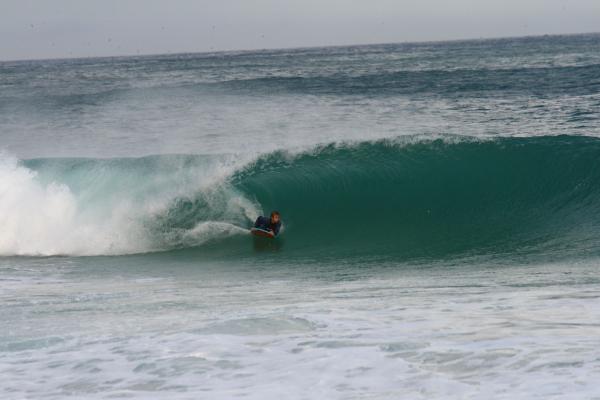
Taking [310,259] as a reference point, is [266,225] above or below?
above

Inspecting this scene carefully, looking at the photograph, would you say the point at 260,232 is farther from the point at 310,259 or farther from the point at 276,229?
the point at 310,259

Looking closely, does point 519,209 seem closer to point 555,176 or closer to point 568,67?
point 555,176

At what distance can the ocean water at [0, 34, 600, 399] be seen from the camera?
6.62 metres

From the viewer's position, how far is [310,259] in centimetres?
1345

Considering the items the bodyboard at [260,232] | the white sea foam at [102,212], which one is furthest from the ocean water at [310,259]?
the bodyboard at [260,232]

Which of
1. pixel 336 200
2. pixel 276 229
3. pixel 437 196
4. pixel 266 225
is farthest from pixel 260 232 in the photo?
pixel 437 196

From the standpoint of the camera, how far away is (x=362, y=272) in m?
12.0

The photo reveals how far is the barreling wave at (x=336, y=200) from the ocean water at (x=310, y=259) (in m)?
0.06

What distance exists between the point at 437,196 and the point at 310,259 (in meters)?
5.36

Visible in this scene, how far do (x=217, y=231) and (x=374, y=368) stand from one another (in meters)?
9.13

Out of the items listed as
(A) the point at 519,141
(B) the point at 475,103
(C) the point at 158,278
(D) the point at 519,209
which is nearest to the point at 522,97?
(B) the point at 475,103

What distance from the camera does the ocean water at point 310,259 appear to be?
6621 mm

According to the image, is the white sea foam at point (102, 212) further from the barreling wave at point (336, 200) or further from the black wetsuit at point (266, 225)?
the black wetsuit at point (266, 225)

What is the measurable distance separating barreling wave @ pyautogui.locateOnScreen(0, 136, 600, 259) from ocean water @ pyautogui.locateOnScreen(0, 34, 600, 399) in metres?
0.06
